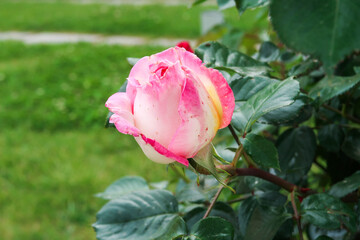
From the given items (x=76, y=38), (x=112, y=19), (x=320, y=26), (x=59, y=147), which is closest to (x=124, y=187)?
(x=320, y=26)

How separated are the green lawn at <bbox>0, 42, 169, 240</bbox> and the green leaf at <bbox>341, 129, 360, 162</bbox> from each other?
1.47m

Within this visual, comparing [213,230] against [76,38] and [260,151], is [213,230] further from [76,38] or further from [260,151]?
[76,38]

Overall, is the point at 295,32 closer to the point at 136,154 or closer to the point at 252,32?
the point at 252,32

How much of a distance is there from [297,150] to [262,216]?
134 mm

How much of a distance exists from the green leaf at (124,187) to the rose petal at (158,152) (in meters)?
0.31

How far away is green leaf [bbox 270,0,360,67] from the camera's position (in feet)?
0.92

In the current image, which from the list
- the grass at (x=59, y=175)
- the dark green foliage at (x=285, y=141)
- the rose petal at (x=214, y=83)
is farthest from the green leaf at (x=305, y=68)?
the grass at (x=59, y=175)

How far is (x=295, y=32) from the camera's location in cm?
30

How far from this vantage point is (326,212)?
0.49 meters

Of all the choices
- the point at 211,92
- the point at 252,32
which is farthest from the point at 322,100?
Result: the point at 252,32

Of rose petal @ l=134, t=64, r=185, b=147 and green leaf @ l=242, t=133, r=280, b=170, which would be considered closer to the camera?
rose petal @ l=134, t=64, r=185, b=147

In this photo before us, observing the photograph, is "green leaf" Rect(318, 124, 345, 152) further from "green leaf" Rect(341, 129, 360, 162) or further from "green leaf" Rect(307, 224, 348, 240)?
"green leaf" Rect(307, 224, 348, 240)

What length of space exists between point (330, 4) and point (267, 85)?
243 mm

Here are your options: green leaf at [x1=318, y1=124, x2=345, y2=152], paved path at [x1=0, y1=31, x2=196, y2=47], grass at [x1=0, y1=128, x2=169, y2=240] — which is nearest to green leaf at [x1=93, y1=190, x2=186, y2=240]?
green leaf at [x1=318, y1=124, x2=345, y2=152]
